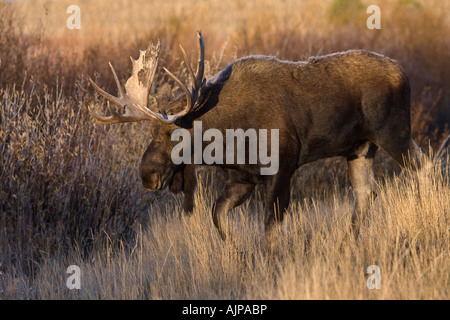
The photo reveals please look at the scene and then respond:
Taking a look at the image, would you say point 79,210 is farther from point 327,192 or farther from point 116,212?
point 327,192

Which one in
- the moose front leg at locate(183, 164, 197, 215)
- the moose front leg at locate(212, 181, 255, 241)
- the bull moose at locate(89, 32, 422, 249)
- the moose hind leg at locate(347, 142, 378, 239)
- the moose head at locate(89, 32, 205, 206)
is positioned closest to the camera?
the moose head at locate(89, 32, 205, 206)

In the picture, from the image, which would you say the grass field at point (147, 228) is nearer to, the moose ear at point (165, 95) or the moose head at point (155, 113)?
the moose head at point (155, 113)

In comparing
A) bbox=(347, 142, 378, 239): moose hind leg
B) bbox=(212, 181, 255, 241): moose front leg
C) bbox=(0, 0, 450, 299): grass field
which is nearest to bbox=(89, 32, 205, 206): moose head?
bbox=(212, 181, 255, 241): moose front leg

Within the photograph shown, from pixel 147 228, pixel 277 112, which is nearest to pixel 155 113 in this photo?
pixel 277 112

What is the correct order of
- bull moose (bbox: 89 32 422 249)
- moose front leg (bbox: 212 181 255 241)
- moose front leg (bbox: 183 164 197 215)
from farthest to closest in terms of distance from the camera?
moose front leg (bbox: 212 181 255 241)
moose front leg (bbox: 183 164 197 215)
bull moose (bbox: 89 32 422 249)

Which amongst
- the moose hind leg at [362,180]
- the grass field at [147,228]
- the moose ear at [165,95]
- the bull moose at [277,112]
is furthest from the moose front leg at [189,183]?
the moose hind leg at [362,180]

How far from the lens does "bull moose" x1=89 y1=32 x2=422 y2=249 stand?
202 inches

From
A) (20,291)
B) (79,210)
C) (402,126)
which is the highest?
(402,126)

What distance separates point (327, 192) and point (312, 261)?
10.3 ft

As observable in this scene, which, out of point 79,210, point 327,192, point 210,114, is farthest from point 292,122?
point 327,192

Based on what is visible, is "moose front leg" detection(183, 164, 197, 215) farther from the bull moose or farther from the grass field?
the grass field

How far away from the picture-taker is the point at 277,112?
17.1 feet
